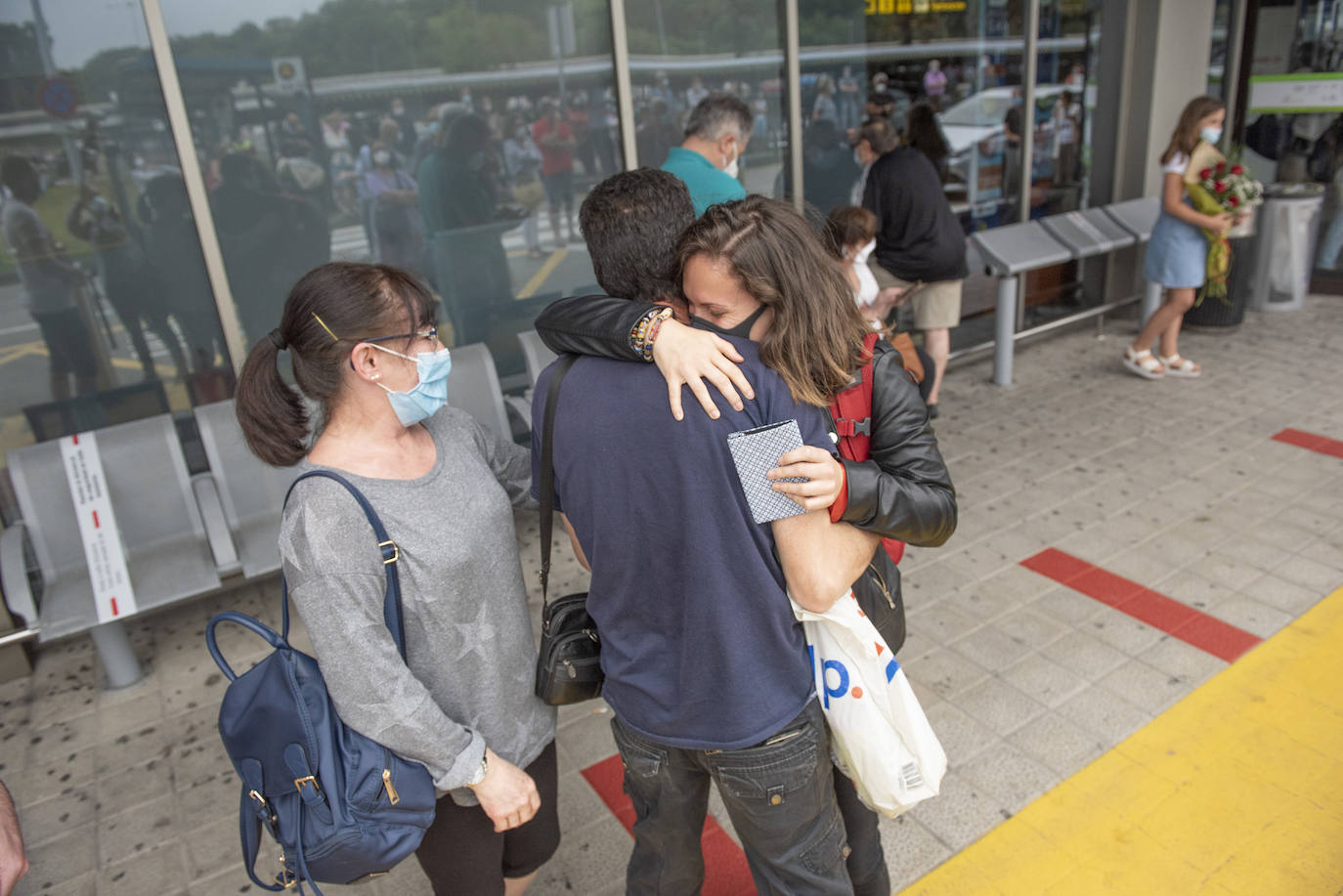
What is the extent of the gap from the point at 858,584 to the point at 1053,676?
204cm

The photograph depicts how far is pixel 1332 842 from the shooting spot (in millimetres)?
2602

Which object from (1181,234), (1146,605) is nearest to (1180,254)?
(1181,234)

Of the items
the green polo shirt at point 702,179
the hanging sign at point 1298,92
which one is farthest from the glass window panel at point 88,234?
the hanging sign at point 1298,92

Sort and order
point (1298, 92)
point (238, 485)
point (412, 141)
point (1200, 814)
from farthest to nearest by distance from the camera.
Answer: point (1298, 92) < point (412, 141) < point (238, 485) < point (1200, 814)

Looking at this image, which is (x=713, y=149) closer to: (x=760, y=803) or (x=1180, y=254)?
(x=760, y=803)

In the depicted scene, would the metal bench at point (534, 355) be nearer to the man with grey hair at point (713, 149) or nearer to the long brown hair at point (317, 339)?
the man with grey hair at point (713, 149)

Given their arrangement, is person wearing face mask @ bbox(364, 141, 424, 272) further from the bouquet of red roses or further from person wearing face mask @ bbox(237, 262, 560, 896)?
the bouquet of red roses

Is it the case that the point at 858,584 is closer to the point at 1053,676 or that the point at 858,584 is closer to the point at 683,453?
the point at 683,453

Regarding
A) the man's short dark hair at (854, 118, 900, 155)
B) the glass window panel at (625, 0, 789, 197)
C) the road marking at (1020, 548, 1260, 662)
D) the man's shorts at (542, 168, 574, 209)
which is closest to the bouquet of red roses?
the man's short dark hair at (854, 118, 900, 155)

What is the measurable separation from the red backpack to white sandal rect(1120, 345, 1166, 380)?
566 cm

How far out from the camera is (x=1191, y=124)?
19.6ft

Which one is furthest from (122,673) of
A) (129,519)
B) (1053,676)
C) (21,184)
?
(1053,676)

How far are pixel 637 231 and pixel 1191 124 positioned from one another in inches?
228

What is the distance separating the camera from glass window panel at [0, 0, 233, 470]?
391 cm
